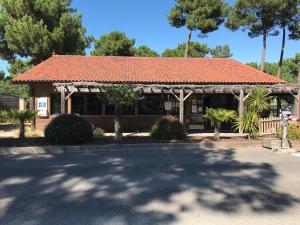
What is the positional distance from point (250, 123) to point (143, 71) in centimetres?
786

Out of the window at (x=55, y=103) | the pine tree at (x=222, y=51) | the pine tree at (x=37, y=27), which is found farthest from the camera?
the pine tree at (x=222, y=51)

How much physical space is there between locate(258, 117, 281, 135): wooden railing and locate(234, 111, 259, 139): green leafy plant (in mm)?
243

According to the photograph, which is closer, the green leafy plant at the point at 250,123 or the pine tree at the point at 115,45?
the green leafy plant at the point at 250,123

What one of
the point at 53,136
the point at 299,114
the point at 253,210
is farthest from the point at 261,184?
the point at 299,114

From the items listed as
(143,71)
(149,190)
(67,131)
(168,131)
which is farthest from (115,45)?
(149,190)

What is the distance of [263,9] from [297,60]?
18.8m

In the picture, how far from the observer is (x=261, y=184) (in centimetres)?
668

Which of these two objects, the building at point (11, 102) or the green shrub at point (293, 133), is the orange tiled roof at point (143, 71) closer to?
the green shrub at point (293, 133)

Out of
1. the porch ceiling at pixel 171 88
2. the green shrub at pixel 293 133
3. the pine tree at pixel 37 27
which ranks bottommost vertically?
the green shrub at pixel 293 133

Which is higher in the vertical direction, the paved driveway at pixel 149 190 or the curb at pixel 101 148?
the curb at pixel 101 148

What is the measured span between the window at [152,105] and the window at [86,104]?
2302mm

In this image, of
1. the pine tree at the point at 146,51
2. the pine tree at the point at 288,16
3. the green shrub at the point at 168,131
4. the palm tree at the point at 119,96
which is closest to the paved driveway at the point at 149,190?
the green shrub at the point at 168,131

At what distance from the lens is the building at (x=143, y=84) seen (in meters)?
16.7

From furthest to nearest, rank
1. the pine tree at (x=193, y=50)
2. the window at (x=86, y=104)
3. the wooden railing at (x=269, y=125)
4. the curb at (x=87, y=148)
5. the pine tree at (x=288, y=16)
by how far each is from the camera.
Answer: the pine tree at (x=193, y=50), the pine tree at (x=288, y=16), the window at (x=86, y=104), the wooden railing at (x=269, y=125), the curb at (x=87, y=148)
